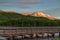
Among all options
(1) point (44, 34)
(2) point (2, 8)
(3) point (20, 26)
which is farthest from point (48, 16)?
(2) point (2, 8)

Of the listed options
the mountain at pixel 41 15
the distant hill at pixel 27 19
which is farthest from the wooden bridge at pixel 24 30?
the mountain at pixel 41 15

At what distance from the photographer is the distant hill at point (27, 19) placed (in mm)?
3043

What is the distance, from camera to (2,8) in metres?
3.05

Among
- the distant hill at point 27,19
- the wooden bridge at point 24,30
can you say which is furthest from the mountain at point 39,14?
the wooden bridge at point 24,30

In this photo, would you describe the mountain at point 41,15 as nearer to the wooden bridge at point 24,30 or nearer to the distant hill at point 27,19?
the distant hill at point 27,19

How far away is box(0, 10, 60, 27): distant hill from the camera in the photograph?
304cm

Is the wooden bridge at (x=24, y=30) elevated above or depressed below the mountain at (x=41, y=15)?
below

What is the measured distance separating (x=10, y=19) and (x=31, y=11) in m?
0.44

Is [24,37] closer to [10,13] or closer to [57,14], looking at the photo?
[10,13]

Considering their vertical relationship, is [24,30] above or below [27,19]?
below

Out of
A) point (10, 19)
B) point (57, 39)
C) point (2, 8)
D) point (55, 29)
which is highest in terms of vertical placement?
point (2, 8)

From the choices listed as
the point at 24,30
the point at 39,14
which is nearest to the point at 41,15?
the point at 39,14

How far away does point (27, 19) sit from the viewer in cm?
308

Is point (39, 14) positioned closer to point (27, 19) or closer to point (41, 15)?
point (41, 15)
